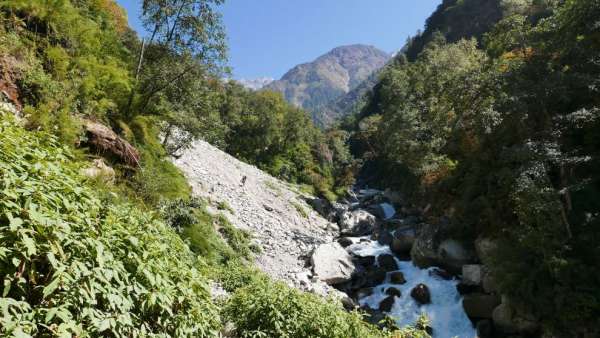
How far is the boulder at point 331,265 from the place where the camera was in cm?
1767

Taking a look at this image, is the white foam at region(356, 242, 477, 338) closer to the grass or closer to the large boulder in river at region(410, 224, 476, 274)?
the large boulder in river at region(410, 224, 476, 274)

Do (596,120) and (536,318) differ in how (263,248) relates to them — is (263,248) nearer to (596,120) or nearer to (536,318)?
(536,318)

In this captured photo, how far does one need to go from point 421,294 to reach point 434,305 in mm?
700

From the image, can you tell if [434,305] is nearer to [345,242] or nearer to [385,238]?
[385,238]

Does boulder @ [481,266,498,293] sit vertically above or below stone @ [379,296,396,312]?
above

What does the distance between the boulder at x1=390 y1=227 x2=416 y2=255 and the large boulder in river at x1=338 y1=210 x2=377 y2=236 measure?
17.6 feet

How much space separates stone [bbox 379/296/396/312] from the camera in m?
16.3

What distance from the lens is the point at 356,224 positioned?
28688mm

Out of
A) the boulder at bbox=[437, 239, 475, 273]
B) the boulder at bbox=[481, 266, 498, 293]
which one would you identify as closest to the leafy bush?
the boulder at bbox=[481, 266, 498, 293]

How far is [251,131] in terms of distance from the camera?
50.5 meters

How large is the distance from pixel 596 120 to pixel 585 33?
4.06m

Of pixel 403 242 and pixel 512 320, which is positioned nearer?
pixel 512 320

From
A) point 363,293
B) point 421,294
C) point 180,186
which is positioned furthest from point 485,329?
point 180,186

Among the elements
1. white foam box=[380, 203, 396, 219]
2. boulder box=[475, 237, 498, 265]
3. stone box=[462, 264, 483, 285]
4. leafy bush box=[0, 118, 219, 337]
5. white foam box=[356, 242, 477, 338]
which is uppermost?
leafy bush box=[0, 118, 219, 337]
